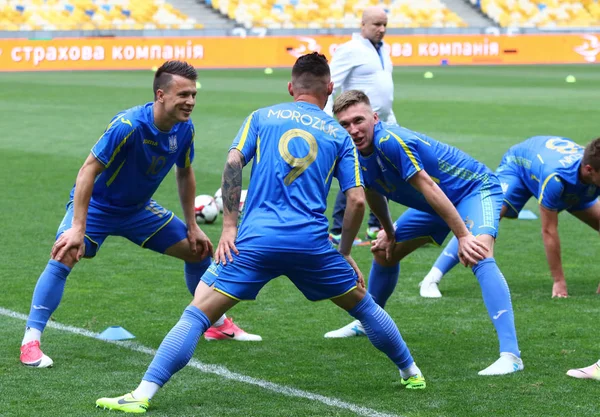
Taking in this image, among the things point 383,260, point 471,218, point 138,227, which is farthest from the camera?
point 383,260

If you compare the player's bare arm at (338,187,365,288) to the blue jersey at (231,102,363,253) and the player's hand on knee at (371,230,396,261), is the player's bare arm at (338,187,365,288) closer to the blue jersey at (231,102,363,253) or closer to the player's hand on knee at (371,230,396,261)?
the blue jersey at (231,102,363,253)

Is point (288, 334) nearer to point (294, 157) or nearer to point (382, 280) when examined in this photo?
point (382, 280)

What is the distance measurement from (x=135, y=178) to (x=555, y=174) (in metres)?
3.19

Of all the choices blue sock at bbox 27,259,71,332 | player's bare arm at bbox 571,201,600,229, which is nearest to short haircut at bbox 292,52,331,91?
blue sock at bbox 27,259,71,332

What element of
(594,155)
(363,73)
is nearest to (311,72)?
(594,155)

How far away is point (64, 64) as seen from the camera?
36031 mm

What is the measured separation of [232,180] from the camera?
5.36 metres

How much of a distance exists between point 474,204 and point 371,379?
1.26 m

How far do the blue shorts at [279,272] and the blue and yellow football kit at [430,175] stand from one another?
861mm

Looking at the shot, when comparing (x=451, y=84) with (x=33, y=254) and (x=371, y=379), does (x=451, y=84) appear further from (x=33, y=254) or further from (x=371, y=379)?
(x=371, y=379)

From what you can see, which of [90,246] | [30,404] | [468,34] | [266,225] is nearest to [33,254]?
[90,246]

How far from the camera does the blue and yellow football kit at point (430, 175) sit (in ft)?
19.8

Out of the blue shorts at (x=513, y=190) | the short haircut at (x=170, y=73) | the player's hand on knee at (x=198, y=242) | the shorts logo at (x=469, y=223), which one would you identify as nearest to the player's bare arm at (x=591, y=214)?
the blue shorts at (x=513, y=190)

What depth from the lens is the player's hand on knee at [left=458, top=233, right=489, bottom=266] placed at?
6082 millimetres
